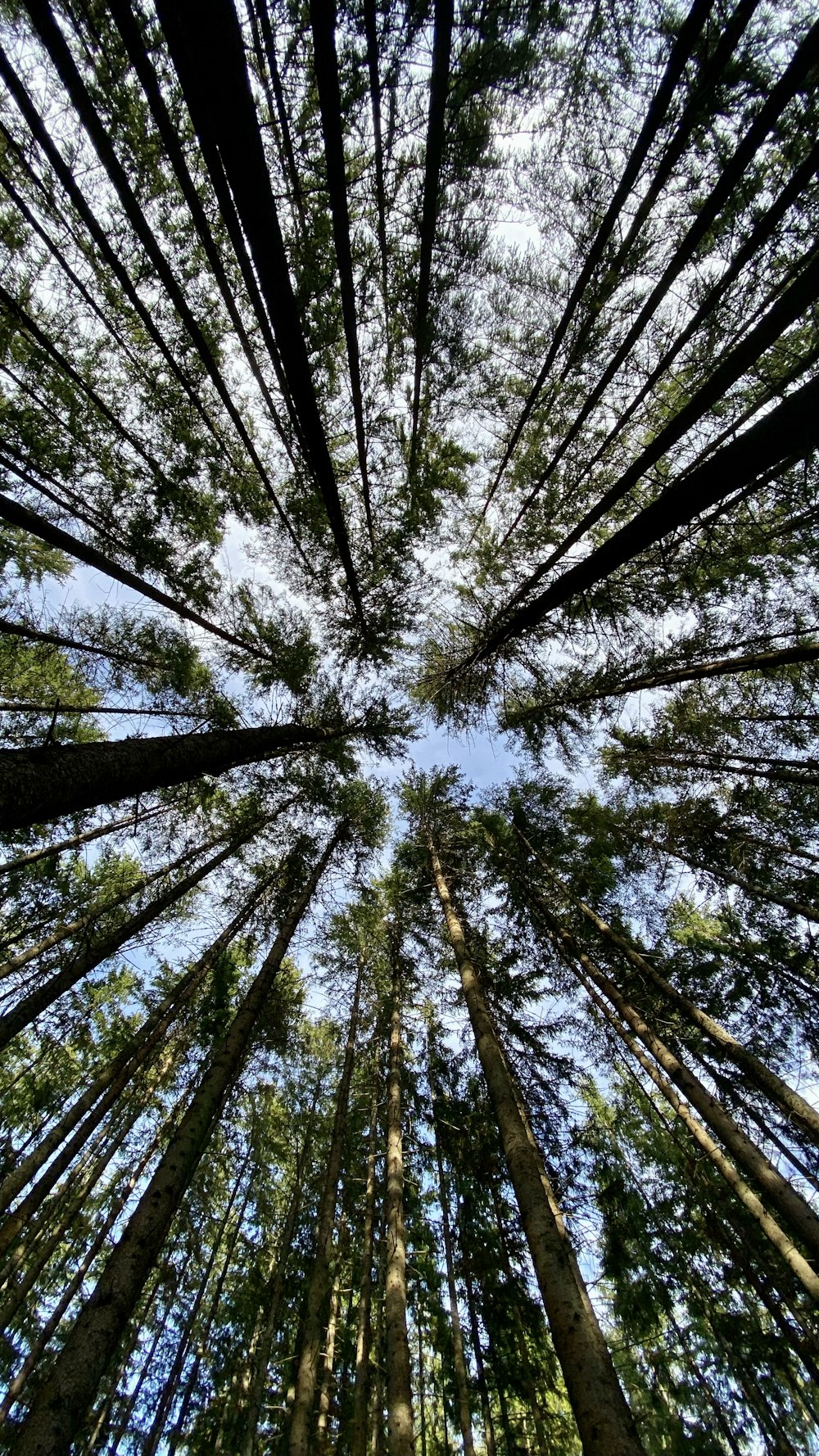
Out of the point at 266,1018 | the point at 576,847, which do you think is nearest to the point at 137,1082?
the point at 266,1018

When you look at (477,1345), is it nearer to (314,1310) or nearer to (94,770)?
(314,1310)

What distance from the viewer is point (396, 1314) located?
20.2ft

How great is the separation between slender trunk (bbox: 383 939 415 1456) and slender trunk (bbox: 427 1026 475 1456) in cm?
101

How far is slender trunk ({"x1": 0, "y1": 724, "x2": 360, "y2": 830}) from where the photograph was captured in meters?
2.81

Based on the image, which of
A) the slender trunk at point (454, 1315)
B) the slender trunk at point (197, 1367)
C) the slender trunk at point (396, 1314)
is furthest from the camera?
the slender trunk at point (197, 1367)

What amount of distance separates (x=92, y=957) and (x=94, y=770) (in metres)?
5.04

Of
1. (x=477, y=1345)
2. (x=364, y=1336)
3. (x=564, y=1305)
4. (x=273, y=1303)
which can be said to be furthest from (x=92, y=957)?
(x=477, y=1345)

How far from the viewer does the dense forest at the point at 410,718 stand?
392 centimetres

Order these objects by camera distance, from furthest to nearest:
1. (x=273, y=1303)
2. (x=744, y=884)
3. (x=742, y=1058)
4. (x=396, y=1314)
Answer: (x=273, y=1303) < (x=744, y=884) < (x=742, y=1058) < (x=396, y=1314)

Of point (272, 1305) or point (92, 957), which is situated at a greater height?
point (272, 1305)

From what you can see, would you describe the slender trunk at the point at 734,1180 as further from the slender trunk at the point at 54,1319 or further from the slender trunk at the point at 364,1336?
the slender trunk at the point at 54,1319

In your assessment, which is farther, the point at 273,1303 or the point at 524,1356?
the point at 273,1303

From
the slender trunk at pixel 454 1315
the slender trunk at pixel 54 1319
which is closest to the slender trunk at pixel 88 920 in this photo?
the slender trunk at pixel 54 1319

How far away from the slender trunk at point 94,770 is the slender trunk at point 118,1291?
3451 mm
